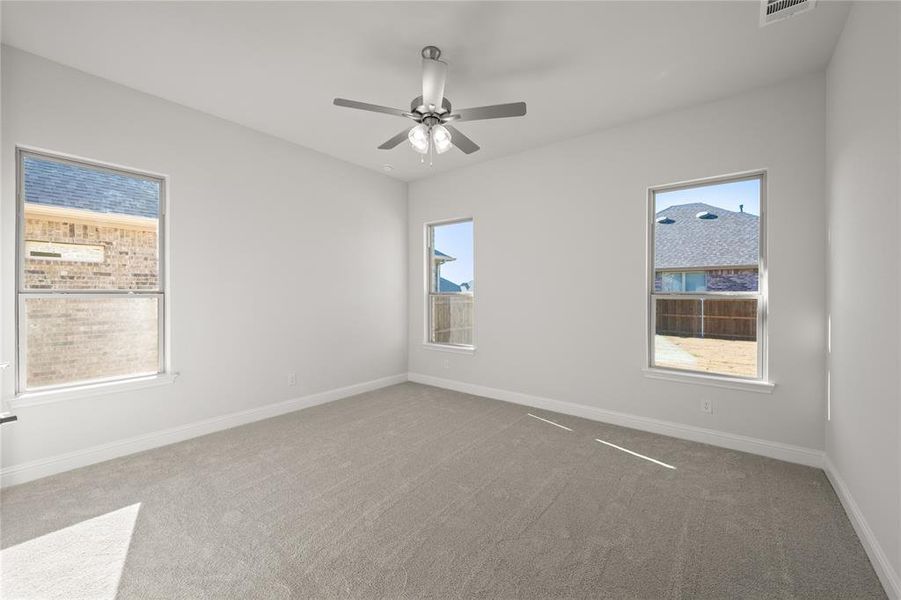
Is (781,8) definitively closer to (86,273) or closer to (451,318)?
(451,318)

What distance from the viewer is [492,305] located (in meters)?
4.75

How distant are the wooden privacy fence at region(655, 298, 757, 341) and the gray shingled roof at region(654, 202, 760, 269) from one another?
33 centimetres

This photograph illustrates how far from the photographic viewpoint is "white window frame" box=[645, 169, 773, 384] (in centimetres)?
310

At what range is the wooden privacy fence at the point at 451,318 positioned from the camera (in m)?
5.07

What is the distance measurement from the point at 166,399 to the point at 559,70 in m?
4.16

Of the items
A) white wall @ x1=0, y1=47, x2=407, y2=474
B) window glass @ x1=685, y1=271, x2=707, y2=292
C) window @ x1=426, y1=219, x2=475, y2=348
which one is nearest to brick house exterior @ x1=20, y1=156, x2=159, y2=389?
white wall @ x1=0, y1=47, x2=407, y2=474

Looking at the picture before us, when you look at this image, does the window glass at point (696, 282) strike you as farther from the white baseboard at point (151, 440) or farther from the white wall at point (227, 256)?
the white baseboard at point (151, 440)

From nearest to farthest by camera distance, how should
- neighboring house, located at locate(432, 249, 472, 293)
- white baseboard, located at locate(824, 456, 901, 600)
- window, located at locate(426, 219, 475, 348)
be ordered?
white baseboard, located at locate(824, 456, 901, 600) → window, located at locate(426, 219, 475, 348) → neighboring house, located at locate(432, 249, 472, 293)

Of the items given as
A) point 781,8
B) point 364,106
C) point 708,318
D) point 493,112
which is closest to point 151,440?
point 364,106

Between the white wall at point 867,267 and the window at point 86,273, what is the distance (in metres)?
4.75

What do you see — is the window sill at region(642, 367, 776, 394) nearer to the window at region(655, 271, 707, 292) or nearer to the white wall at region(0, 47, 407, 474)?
the window at region(655, 271, 707, 292)

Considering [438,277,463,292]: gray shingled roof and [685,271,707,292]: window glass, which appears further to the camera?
[438,277,463,292]: gray shingled roof

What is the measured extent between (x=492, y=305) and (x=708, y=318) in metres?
2.23

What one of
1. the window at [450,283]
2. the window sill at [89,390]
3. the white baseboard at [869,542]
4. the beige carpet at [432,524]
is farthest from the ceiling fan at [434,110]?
the white baseboard at [869,542]
